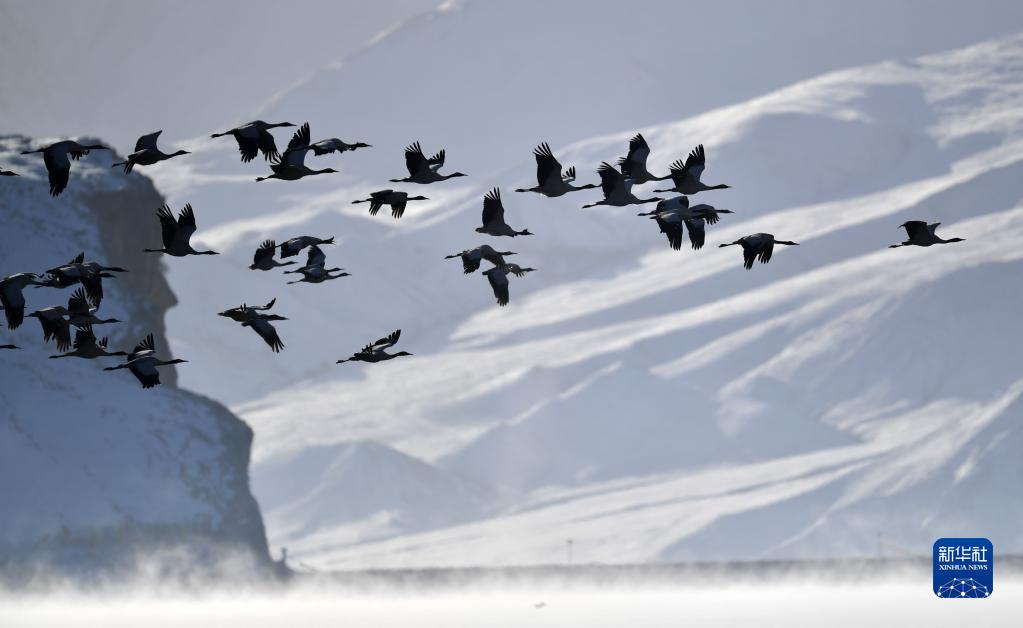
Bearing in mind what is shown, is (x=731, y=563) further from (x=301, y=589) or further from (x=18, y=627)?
(x=18, y=627)

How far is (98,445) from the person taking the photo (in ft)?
432

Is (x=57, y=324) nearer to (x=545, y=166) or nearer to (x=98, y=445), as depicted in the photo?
(x=545, y=166)

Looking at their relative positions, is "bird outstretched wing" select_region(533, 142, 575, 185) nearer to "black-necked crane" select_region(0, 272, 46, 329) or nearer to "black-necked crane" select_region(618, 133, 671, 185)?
"black-necked crane" select_region(618, 133, 671, 185)

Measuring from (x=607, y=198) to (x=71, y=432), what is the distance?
89.6m

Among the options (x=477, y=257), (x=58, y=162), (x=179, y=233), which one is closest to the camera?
(x=58, y=162)

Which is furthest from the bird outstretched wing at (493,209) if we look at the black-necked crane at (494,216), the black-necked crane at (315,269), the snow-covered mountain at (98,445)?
the snow-covered mountain at (98,445)

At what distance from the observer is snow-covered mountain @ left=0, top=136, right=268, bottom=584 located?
416 ft

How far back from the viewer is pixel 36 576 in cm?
12419

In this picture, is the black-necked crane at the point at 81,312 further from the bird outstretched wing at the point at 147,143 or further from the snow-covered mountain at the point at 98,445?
the snow-covered mountain at the point at 98,445

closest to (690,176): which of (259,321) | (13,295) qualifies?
(259,321)

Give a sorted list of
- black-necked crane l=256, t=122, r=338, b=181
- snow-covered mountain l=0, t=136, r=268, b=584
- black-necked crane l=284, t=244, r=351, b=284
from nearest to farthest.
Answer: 1. black-necked crane l=256, t=122, r=338, b=181
2. black-necked crane l=284, t=244, r=351, b=284
3. snow-covered mountain l=0, t=136, r=268, b=584

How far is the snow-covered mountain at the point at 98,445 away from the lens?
416 ft

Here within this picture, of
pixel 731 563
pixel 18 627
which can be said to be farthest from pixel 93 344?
pixel 731 563

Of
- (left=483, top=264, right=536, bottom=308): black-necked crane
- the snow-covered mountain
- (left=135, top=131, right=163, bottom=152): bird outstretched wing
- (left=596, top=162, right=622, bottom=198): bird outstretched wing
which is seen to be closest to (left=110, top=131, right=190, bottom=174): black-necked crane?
(left=135, top=131, right=163, bottom=152): bird outstretched wing
